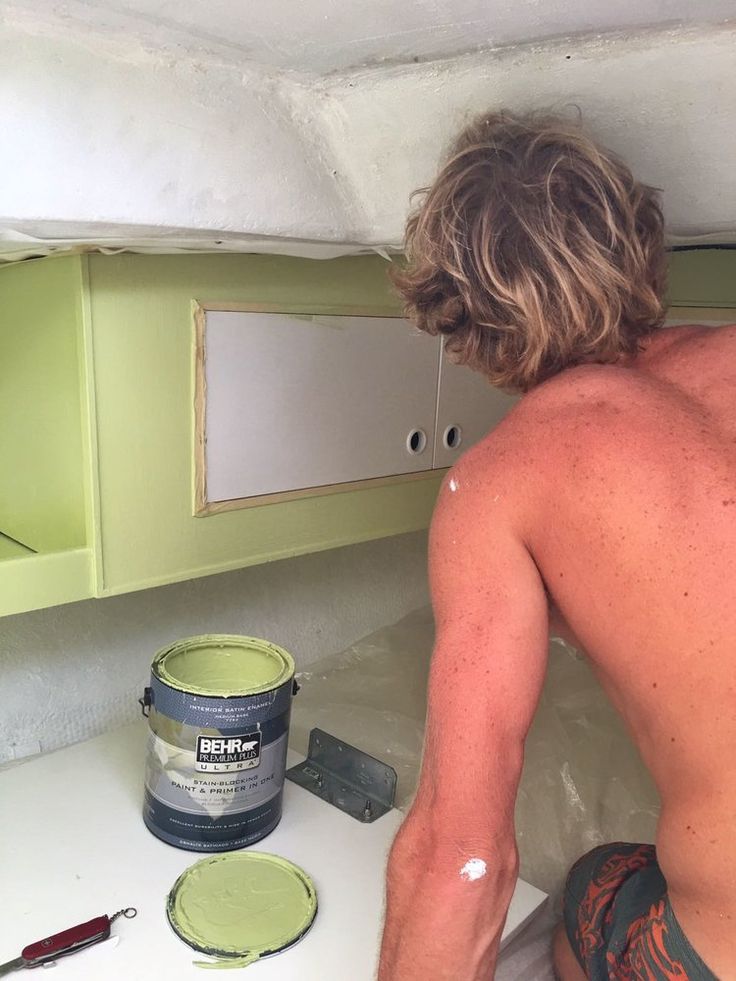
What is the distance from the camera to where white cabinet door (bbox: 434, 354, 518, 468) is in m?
1.32

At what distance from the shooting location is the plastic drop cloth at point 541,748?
3.77 feet

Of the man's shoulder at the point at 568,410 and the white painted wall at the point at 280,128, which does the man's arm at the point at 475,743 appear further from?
the white painted wall at the point at 280,128

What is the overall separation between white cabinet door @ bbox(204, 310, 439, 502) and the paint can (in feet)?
0.81

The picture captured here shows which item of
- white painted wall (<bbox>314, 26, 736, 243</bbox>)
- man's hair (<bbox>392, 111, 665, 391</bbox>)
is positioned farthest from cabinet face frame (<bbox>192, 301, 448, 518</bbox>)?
man's hair (<bbox>392, 111, 665, 391</bbox>)

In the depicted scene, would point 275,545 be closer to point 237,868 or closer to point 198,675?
point 198,675

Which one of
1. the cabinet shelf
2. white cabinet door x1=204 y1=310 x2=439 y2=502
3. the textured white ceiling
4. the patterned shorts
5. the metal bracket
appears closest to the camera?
the textured white ceiling

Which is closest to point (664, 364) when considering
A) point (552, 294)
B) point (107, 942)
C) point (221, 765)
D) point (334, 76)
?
point (552, 294)

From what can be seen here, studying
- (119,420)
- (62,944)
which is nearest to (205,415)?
(119,420)

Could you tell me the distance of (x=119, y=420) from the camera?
939 mm

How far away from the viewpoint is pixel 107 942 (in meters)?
0.86

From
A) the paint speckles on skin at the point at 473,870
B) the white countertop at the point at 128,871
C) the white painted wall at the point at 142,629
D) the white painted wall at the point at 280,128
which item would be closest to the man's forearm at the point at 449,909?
the paint speckles on skin at the point at 473,870

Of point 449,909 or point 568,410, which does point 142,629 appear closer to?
point 449,909

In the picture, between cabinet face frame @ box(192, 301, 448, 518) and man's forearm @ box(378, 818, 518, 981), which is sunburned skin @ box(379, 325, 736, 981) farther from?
cabinet face frame @ box(192, 301, 448, 518)

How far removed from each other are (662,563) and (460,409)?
708mm
